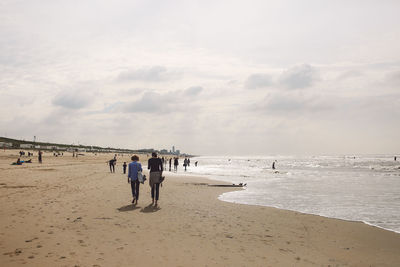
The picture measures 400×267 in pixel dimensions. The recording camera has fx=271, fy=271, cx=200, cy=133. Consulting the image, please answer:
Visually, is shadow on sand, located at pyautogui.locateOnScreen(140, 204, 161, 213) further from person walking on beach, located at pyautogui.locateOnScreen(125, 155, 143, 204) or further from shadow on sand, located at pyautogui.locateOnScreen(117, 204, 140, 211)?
person walking on beach, located at pyautogui.locateOnScreen(125, 155, 143, 204)

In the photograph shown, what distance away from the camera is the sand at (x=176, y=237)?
5.82 meters

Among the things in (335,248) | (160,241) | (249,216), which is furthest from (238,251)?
(249,216)

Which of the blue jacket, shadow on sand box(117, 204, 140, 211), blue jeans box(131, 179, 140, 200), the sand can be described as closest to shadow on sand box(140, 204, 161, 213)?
the sand

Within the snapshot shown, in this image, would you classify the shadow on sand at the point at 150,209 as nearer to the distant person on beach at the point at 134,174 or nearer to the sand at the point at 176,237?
the sand at the point at 176,237

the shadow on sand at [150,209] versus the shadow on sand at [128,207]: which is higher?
the shadow on sand at [128,207]

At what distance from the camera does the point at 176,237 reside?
7.40 meters

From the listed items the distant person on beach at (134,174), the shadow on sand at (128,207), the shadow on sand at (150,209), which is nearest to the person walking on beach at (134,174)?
the distant person on beach at (134,174)

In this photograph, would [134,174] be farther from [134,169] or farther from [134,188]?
[134,188]

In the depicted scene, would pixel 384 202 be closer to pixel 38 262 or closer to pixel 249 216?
pixel 249 216

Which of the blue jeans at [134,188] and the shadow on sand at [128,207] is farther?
the blue jeans at [134,188]

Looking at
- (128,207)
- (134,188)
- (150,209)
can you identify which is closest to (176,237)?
(150,209)

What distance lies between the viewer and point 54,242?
252 inches

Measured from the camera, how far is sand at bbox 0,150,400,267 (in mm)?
5820

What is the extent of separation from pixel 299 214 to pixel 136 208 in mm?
6864
